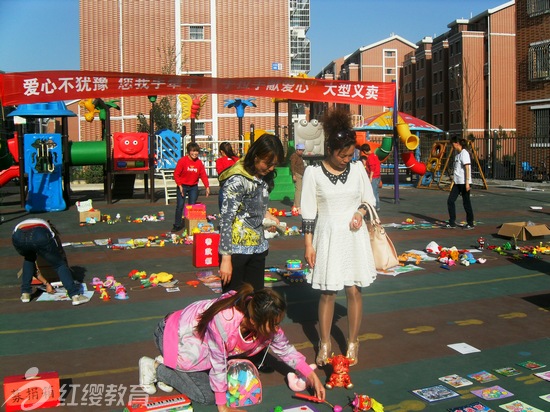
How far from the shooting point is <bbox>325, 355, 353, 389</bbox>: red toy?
4.57 m

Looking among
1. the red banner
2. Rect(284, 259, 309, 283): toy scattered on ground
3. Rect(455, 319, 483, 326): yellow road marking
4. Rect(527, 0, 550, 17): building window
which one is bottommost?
Rect(455, 319, 483, 326): yellow road marking

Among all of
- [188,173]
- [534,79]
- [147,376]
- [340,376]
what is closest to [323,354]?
[340,376]

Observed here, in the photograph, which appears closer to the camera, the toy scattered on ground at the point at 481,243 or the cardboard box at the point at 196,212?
the toy scattered on ground at the point at 481,243

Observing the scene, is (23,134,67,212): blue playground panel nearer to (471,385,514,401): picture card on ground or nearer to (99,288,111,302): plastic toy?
(99,288,111,302): plastic toy

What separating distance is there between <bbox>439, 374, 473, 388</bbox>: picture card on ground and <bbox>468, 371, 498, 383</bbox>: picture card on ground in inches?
3.5

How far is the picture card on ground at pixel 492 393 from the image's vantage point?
4.32 m

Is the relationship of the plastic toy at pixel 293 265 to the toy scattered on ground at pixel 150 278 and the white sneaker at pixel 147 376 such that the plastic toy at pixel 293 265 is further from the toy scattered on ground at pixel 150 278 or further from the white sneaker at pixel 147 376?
the white sneaker at pixel 147 376

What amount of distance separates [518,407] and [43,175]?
607 inches

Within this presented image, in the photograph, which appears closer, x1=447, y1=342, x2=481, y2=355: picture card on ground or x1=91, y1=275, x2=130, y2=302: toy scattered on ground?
x1=447, y1=342, x2=481, y2=355: picture card on ground

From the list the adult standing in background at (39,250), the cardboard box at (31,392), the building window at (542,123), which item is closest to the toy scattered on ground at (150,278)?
the adult standing in background at (39,250)

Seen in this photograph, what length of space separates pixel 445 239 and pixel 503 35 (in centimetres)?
→ 5062

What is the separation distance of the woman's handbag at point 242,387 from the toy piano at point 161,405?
31 cm

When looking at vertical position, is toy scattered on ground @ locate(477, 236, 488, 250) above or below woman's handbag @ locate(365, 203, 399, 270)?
below

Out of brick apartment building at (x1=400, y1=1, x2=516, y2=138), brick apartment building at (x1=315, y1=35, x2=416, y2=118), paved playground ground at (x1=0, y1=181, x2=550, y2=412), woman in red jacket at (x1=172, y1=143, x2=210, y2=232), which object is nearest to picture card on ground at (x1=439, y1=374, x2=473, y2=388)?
paved playground ground at (x1=0, y1=181, x2=550, y2=412)
